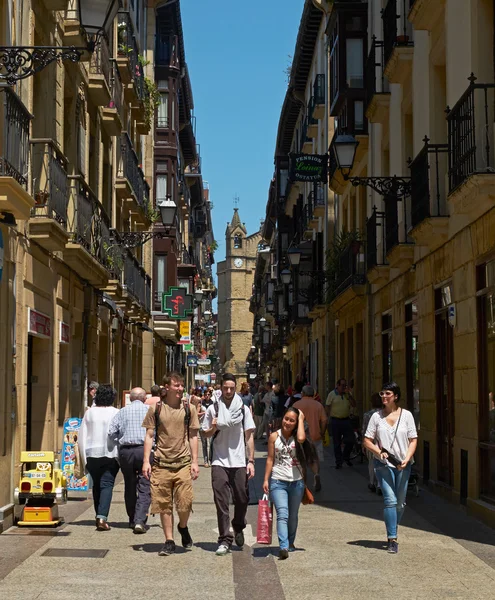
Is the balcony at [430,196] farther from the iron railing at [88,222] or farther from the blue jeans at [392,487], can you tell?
the iron railing at [88,222]

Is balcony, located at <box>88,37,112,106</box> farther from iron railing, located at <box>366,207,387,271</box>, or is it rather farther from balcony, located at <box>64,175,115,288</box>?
iron railing, located at <box>366,207,387,271</box>

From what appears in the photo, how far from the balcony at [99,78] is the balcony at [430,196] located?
6650 mm

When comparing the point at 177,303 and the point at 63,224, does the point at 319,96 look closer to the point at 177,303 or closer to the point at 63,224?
the point at 177,303

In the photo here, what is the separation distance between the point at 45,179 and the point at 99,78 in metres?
5.80

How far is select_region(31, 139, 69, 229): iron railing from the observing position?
14.6 metres

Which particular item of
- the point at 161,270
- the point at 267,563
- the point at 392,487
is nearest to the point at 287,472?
the point at 267,563

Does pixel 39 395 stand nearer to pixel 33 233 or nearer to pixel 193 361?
pixel 33 233

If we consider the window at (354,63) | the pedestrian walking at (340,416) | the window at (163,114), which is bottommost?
the pedestrian walking at (340,416)

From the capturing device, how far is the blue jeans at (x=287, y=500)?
1063 centimetres

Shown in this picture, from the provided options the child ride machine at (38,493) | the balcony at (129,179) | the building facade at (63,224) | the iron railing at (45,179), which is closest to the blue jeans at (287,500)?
the child ride machine at (38,493)

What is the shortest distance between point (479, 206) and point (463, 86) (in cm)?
186

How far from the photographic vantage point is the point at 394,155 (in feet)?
69.1

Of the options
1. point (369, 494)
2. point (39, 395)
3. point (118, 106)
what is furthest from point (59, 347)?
point (118, 106)

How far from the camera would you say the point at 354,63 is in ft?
94.5
